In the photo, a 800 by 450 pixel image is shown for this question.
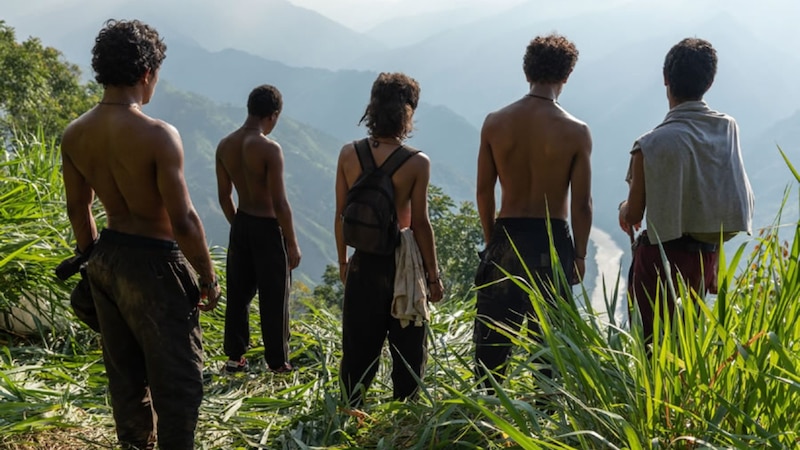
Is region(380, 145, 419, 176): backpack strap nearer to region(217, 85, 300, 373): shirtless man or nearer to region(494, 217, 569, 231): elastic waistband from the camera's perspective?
region(494, 217, 569, 231): elastic waistband

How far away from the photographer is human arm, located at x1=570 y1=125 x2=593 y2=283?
310 centimetres

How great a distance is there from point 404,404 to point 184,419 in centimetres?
88

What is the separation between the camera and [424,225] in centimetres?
316

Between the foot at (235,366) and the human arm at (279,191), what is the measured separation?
72 cm

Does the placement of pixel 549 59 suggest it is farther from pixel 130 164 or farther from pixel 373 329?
pixel 130 164

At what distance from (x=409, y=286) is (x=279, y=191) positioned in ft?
5.07

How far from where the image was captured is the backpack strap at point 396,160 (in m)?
3.04

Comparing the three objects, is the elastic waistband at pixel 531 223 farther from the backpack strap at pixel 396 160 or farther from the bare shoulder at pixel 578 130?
the backpack strap at pixel 396 160

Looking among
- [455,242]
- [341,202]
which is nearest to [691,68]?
[341,202]

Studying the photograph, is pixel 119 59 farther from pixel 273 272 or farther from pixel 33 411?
pixel 273 272

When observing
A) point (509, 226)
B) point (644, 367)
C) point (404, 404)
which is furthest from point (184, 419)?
point (644, 367)

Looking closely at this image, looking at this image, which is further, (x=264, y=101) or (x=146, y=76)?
(x=264, y=101)

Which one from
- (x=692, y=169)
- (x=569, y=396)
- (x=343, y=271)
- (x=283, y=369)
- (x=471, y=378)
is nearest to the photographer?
(x=569, y=396)

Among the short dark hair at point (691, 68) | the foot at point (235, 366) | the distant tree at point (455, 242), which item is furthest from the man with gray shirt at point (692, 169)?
the distant tree at point (455, 242)
